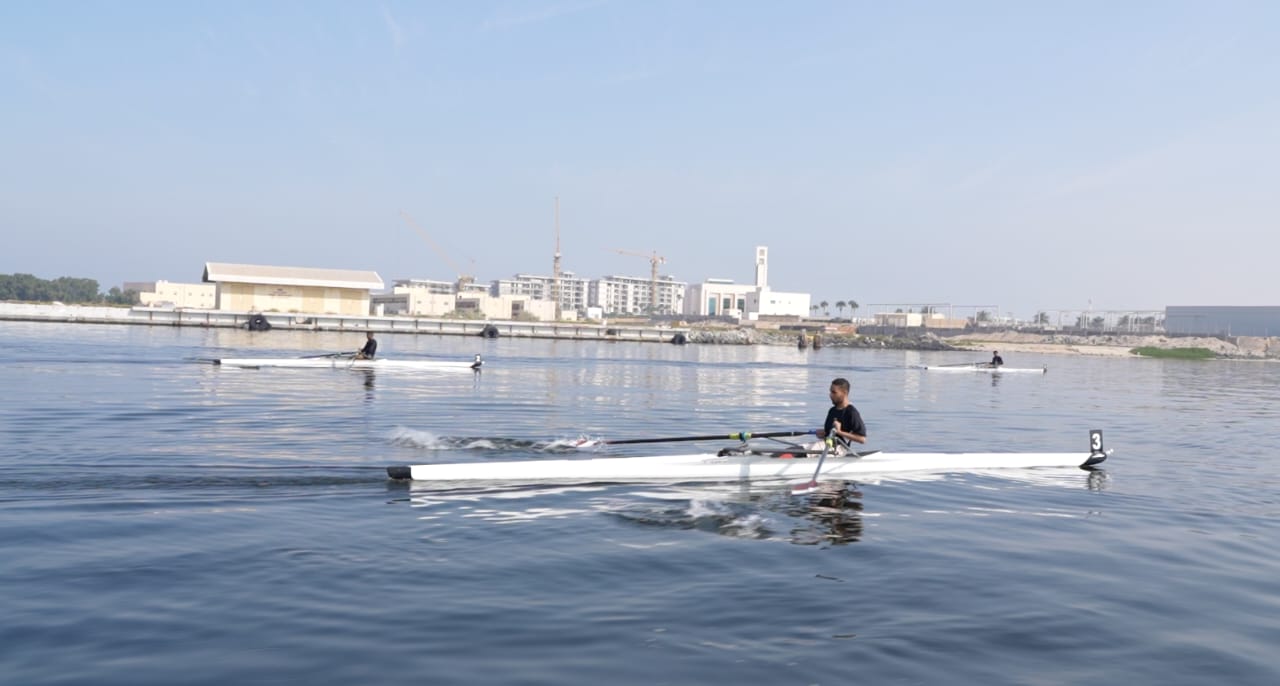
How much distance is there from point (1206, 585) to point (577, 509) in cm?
707

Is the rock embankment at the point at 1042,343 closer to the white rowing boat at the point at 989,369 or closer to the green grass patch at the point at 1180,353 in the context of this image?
the green grass patch at the point at 1180,353

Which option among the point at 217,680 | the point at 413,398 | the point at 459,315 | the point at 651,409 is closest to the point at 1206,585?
the point at 217,680

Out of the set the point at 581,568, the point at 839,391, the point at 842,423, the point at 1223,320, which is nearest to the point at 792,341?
the point at 1223,320

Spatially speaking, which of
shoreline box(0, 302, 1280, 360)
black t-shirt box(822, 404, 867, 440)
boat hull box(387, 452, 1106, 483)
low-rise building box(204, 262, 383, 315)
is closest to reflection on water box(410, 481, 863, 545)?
boat hull box(387, 452, 1106, 483)

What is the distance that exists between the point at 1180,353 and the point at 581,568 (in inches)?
4953

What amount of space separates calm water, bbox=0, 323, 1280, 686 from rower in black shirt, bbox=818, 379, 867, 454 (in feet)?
2.60

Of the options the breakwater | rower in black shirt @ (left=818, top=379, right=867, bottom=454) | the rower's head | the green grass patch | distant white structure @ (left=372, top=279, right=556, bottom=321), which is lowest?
the green grass patch

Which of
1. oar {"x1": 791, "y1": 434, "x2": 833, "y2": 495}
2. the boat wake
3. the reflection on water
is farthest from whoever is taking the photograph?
the boat wake

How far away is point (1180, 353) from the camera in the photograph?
116 metres

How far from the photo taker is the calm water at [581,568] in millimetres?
6980

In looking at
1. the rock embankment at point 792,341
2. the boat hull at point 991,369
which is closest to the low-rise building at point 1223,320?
the rock embankment at point 792,341

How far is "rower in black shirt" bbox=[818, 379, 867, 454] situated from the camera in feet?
48.2

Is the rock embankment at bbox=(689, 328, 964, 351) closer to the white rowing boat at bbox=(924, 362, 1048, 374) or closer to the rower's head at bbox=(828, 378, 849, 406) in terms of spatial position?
the white rowing boat at bbox=(924, 362, 1048, 374)

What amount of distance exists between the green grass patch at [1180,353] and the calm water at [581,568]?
106915 millimetres
